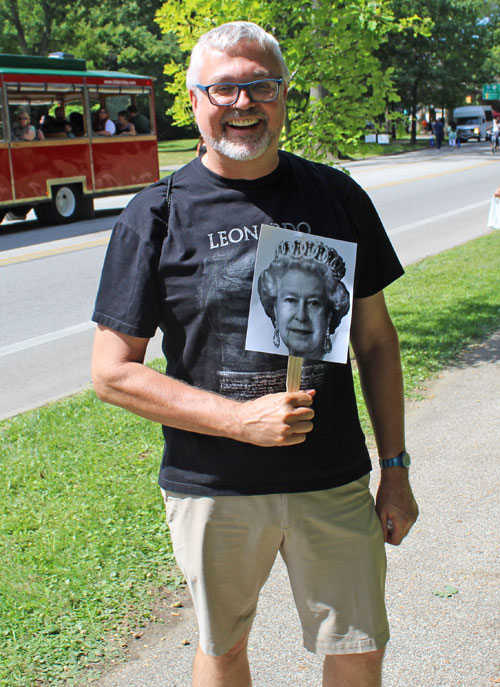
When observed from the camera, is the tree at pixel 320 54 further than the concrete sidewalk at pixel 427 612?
Yes

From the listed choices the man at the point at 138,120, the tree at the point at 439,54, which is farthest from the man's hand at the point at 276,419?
the tree at the point at 439,54

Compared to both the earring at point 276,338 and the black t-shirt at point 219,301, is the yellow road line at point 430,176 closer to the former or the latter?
the black t-shirt at point 219,301

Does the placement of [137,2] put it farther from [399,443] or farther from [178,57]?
[399,443]

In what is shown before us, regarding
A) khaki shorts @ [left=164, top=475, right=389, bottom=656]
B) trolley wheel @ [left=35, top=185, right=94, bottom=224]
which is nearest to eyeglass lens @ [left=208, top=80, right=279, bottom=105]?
khaki shorts @ [left=164, top=475, right=389, bottom=656]

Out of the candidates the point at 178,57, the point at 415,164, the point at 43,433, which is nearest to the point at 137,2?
the point at 178,57

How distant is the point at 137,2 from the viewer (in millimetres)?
54062

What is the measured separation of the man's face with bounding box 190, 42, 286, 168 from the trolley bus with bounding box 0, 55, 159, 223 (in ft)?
47.1

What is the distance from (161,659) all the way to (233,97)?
193cm

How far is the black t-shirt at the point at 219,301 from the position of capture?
6.46 ft

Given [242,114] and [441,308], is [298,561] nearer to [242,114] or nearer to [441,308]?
[242,114]

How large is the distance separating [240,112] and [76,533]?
2.36 m

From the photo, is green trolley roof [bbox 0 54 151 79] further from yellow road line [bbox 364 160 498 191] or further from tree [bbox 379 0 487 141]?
tree [bbox 379 0 487 141]

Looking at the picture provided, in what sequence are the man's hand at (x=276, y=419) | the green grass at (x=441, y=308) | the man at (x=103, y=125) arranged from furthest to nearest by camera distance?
the man at (x=103, y=125), the green grass at (x=441, y=308), the man's hand at (x=276, y=419)

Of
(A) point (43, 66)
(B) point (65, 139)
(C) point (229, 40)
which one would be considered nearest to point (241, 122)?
(C) point (229, 40)
